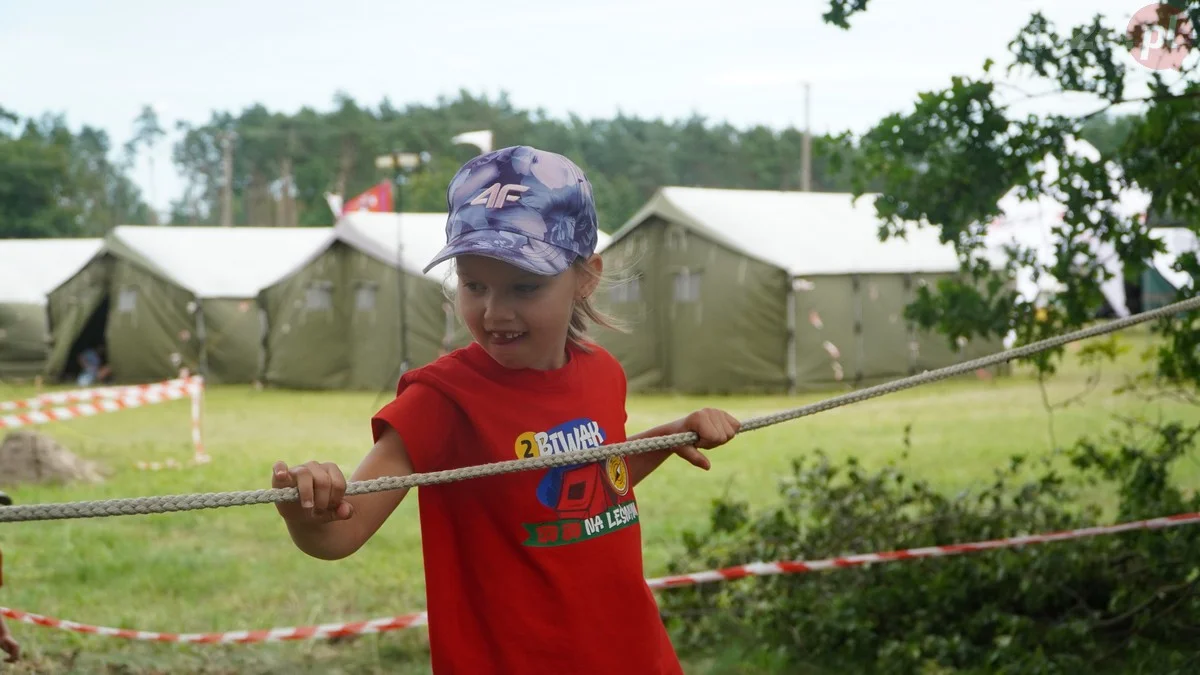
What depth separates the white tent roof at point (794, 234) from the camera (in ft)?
60.7

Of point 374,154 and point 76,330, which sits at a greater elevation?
point 374,154

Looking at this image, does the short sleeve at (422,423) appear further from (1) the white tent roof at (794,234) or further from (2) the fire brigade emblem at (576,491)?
(1) the white tent roof at (794,234)

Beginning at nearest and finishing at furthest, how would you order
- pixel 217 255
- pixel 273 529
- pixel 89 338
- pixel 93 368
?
pixel 273 529 → pixel 93 368 → pixel 217 255 → pixel 89 338

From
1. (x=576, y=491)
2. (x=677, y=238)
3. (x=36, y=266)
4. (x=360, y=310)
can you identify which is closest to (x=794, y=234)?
(x=677, y=238)

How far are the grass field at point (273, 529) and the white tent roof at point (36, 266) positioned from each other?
1013 cm

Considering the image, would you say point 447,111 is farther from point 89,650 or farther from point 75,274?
point 89,650

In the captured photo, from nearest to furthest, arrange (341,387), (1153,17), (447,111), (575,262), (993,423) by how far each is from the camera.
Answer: (575,262) < (1153,17) < (993,423) < (341,387) < (447,111)

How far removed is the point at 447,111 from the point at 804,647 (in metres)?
65.4

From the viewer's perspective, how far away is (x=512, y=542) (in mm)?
2287

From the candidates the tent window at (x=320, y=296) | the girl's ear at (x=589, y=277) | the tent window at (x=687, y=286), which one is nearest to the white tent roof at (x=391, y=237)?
the tent window at (x=320, y=296)

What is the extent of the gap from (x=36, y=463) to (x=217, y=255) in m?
14.6

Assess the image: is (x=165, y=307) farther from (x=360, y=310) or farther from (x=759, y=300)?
(x=759, y=300)

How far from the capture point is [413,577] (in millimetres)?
6961

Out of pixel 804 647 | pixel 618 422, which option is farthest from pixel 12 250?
pixel 618 422
